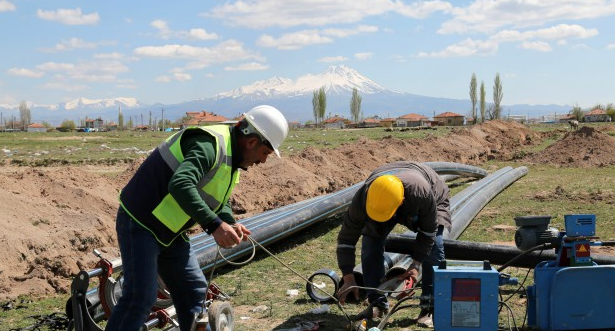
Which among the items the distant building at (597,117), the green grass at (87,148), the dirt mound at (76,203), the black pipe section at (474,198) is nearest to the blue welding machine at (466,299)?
the black pipe section at (474,198)

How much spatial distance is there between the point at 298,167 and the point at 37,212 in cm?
629

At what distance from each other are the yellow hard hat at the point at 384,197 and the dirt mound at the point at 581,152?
1569cm

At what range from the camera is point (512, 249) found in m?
6.36

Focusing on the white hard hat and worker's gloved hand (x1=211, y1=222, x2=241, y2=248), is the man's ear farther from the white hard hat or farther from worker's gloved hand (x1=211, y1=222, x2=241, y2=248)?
worker's gloved hand (x1=211, y1=222, x2=241, y2=248)

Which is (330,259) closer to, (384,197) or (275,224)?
(275,224)

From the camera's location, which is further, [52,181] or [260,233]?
[52,181]

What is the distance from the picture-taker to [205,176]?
3.76 meters

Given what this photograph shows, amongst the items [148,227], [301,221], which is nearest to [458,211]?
[301,221]

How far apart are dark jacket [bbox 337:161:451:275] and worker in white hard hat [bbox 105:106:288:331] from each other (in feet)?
4.68

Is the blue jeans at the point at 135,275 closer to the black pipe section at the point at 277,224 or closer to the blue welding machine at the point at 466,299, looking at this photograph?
the blue welding machine at the point at 466,299

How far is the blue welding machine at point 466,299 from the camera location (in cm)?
450

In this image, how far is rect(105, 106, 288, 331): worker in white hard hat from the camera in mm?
3592

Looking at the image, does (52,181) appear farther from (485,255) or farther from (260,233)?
(485,255)

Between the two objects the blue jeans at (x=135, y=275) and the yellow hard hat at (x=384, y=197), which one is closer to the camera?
the blue jeans at (x=135, y=275)
